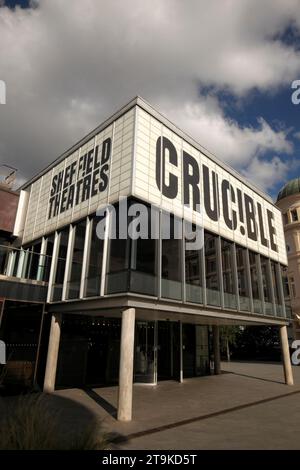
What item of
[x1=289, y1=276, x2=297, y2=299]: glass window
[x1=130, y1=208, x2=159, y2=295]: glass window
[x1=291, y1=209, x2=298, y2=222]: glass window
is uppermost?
[x1=291, y1=209, x2=298, y2=222]: glass window

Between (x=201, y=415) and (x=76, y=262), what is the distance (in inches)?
358

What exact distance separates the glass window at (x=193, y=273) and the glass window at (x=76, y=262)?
5.25m

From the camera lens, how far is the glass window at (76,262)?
14922mm

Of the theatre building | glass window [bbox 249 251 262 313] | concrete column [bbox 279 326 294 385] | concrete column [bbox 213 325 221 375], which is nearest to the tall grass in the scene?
the theatre building

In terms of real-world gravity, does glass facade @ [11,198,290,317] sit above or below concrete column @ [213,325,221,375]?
above

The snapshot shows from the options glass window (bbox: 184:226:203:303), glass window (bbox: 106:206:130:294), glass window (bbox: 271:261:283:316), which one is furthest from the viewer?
glass window (bbox: 271:261:283:316)

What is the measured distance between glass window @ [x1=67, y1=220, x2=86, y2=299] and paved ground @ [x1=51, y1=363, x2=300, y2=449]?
15.1 feet

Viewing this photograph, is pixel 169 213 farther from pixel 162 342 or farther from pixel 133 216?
pixel 162 342

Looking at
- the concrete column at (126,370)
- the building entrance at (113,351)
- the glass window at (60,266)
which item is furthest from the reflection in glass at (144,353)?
the concrete column at (126,370)

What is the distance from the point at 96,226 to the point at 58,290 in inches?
Answer: 154

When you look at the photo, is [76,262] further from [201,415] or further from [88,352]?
[201,415]

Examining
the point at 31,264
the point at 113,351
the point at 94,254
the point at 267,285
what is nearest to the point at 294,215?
the point at 267,285

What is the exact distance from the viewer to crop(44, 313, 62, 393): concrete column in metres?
14.6

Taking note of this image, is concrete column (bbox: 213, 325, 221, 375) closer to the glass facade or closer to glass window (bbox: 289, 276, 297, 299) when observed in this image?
the glass facade
